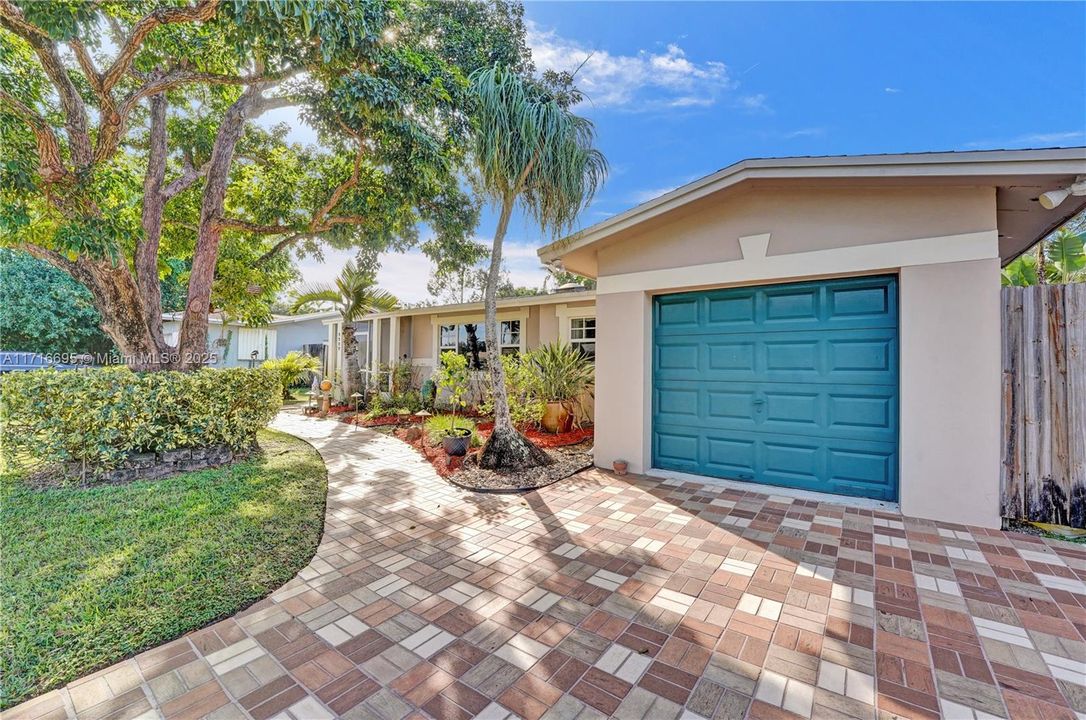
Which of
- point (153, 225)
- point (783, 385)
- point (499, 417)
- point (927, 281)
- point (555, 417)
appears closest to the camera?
point (927, 281)

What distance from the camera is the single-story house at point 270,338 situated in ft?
61.8

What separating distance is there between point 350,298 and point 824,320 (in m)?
11.8

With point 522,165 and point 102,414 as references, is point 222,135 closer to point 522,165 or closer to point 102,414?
point 102,414

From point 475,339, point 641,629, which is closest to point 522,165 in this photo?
point 641,629

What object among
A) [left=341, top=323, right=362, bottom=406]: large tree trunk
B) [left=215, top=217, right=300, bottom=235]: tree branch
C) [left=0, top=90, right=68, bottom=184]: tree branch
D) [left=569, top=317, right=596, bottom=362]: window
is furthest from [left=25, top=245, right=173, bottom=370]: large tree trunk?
[left=569, top=317, right=596, bottom=362]: window

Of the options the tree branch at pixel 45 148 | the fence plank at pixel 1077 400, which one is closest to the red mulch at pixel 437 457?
the tree branch at pixel 45 148

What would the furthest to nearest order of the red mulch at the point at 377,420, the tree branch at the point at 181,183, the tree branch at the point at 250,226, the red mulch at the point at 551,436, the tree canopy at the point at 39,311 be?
the tree canopy at the point at 39,311 < the red mulch at the point at 377,420 < the red mulch at the point at 551,436 < the tree branch at the point at 250,226 < the tree branch at the point at 181,183

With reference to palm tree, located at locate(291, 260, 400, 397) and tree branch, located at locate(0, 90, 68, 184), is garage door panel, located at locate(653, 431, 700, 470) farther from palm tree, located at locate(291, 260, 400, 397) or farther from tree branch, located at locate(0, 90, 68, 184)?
palm tree, located at locate(291, 260, 400, 397)

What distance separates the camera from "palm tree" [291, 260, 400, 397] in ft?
40.4

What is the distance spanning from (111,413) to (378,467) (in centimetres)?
326

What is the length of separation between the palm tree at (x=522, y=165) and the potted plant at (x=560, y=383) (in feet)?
7.93

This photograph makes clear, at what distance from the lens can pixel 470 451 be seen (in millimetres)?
6844

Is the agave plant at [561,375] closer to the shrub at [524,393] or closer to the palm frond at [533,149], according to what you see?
the shrub at [524,393]

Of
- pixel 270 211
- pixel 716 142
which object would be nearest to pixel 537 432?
pixel 270 211
